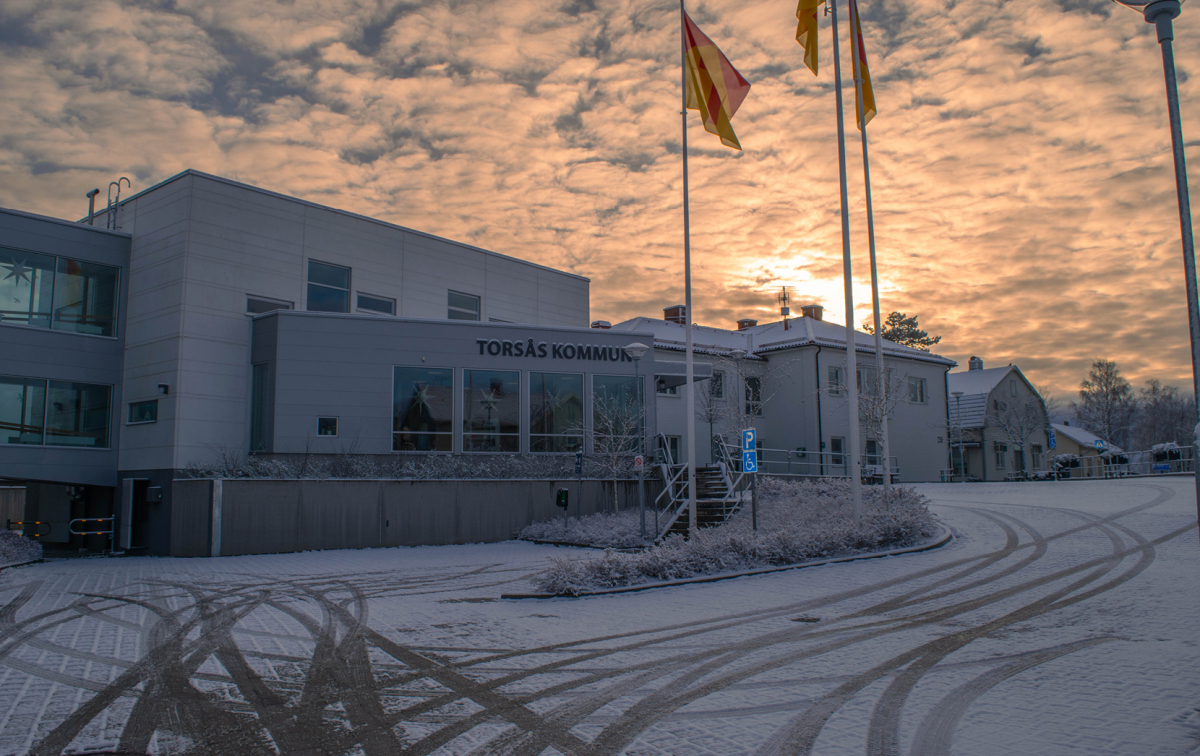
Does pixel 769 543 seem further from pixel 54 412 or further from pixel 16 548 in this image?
pixel 54 412

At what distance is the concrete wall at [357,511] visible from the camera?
19906 millimetres

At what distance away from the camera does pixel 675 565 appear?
13.4m

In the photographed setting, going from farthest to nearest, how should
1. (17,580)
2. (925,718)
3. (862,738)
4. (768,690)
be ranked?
1. (17,580)
2. (768,690)
3. (925,718)
4. (862,738)

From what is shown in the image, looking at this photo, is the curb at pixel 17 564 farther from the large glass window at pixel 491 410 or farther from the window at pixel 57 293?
the large glass window at pixel 491 410

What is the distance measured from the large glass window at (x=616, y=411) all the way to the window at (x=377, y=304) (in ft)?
24.5

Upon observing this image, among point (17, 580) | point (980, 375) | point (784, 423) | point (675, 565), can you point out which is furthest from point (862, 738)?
point (980, 375)

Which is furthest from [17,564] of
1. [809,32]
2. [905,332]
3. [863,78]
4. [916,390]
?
[905,332]

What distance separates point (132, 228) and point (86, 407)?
18.7ft

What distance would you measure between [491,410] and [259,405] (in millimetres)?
6672

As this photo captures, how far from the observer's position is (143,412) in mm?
23438

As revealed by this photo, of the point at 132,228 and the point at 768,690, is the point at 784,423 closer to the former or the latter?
the point at 132,228

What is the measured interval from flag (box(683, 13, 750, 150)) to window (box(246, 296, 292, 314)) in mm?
14112

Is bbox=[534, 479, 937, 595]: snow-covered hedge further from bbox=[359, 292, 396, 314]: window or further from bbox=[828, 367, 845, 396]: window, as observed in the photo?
bbox=[828, 367, 845, 396]: window

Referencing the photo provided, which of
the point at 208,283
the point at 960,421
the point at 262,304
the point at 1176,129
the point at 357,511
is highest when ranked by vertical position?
the point at 208,283
